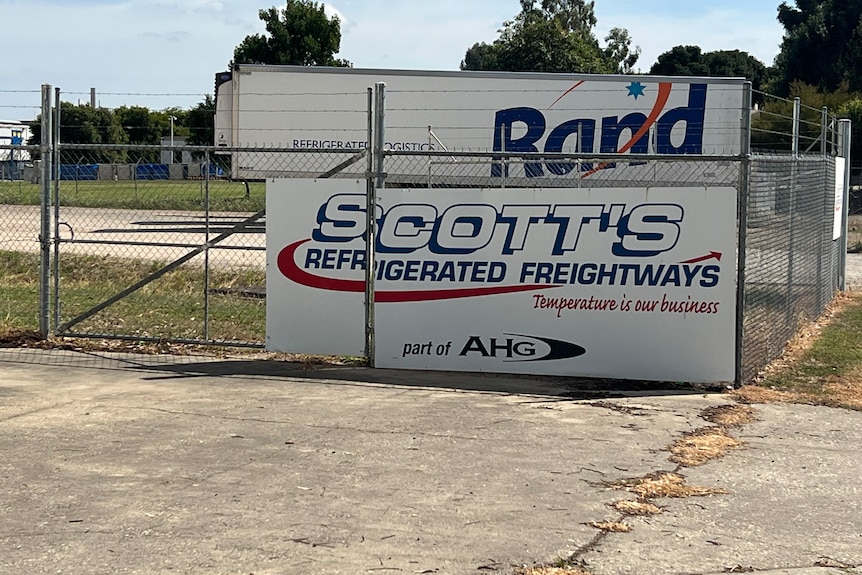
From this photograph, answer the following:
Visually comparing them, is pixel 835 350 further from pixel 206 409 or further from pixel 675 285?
pixel 206 409

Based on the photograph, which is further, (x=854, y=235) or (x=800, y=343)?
(x=854, y=235)

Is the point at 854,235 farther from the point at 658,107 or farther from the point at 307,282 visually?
the point at 307,282

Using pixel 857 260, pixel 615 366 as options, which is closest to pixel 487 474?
pixel 615 366

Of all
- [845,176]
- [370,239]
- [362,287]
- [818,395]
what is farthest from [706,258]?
[845,176]

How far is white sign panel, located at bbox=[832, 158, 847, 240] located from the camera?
1480 centimetres

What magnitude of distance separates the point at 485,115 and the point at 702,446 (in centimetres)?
1678

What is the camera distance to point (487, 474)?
6.21 m

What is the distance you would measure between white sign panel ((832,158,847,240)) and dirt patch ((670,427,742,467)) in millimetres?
8493

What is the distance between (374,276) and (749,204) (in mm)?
3306

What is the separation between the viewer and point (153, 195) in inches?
903

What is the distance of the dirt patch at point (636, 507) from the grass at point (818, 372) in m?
3.14

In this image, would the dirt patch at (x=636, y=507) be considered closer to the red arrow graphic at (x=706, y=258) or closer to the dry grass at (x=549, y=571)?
the dry grass at (x=549, y=571)

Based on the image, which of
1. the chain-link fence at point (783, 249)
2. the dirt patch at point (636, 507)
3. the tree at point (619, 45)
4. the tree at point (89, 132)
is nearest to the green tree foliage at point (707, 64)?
the tree at point (619, 45)

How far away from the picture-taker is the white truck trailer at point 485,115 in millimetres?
22203
